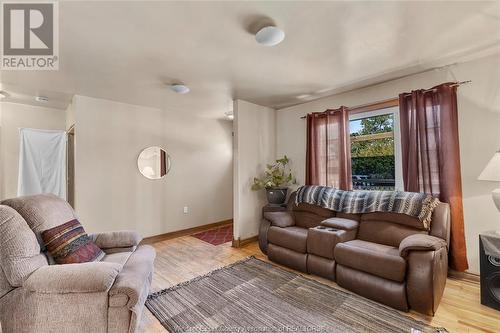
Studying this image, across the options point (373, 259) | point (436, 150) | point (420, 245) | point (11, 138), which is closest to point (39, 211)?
point (11, 138)

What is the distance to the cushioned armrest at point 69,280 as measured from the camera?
1.43 m

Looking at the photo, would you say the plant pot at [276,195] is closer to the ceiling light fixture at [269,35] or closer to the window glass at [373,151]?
the window glass at [373,151]

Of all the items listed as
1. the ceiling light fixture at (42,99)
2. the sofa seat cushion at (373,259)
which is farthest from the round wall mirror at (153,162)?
the sofa seat cushion at (373,259)

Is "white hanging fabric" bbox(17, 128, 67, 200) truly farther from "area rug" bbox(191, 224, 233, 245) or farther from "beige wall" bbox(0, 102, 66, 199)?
"area rug" bbox(191, 224, 233, 245)

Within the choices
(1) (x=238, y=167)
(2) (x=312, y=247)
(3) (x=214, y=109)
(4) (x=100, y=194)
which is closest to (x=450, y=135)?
(2) (x=312, y=247)

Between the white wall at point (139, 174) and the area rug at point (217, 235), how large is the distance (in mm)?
323

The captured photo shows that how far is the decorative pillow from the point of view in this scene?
175 centimetres

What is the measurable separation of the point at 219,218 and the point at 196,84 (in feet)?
10.2

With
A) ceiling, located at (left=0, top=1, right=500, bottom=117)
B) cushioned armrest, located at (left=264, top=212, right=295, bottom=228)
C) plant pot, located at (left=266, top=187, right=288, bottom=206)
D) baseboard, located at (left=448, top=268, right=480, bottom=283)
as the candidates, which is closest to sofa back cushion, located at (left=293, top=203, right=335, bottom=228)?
cushioned armrest, located at (left=264, top=212, right=295, bottom=228)

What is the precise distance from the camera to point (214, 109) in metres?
4.26

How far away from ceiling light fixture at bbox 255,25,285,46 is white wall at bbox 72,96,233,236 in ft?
9.60

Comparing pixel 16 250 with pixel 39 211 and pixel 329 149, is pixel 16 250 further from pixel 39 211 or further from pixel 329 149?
pixel 329 149

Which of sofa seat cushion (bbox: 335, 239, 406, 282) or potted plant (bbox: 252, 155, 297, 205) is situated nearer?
sofa seat cushion (bbox: 335, 239, 406, 282)

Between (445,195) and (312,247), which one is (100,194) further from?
(445,195)
